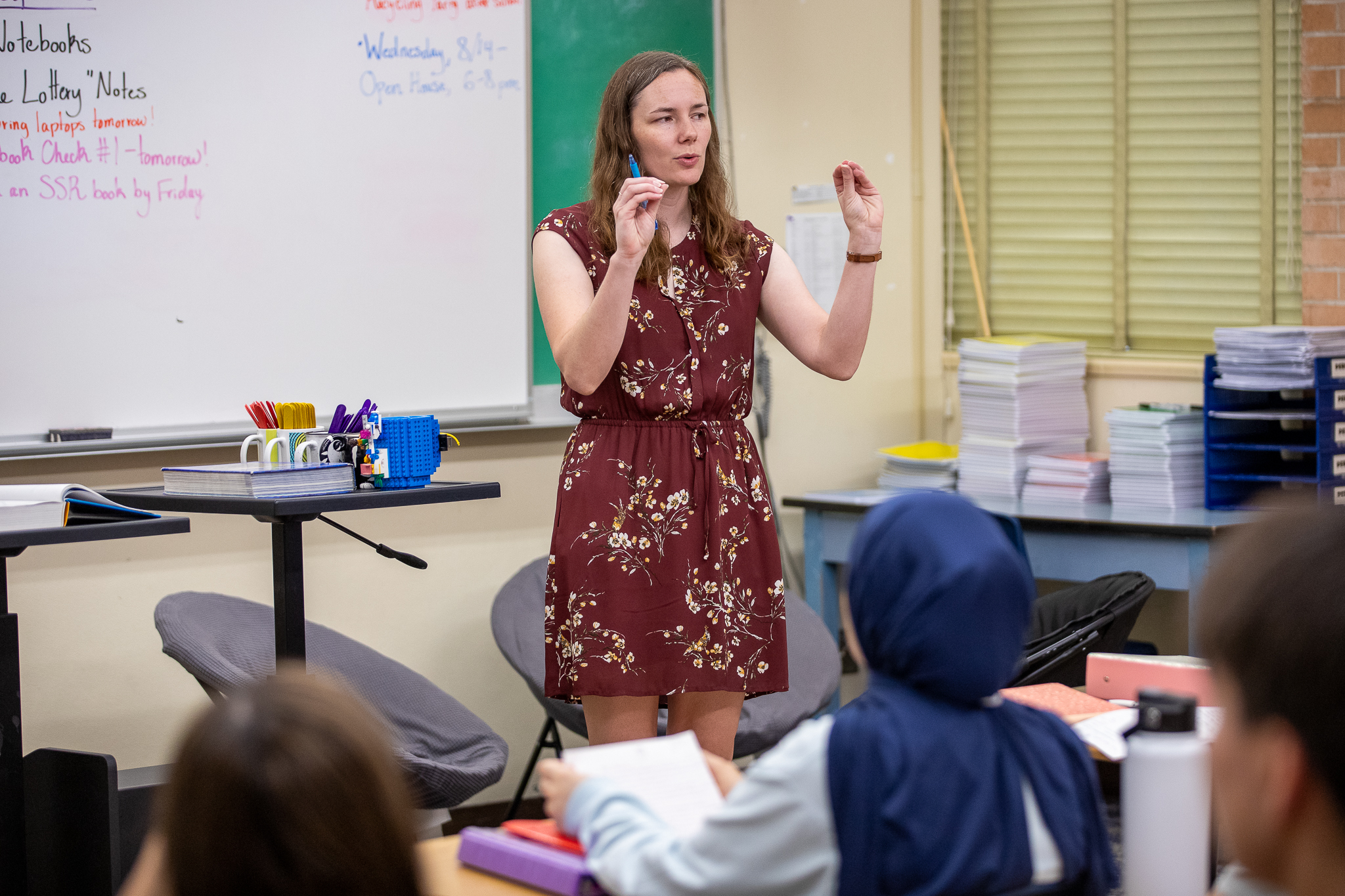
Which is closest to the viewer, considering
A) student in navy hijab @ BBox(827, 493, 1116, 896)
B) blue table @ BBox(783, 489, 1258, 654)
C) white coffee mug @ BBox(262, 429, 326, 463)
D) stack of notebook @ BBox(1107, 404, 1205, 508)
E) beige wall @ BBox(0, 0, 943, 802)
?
student in navy hijab @ BBox(827, 493, 1116, 896)

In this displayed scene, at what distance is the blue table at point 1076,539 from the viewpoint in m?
3.08

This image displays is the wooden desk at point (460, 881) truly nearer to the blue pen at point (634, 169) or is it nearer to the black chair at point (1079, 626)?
the blue pen at point (634, 169)

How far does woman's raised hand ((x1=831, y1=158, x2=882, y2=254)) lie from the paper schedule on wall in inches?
68.4

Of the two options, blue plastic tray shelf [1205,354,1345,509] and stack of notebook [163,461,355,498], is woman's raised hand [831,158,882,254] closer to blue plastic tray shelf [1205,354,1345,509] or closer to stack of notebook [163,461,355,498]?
stack of notebook [163,461,355,498]

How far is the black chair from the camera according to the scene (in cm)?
268

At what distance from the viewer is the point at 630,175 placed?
2047 millimetres

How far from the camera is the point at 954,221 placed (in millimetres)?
4000

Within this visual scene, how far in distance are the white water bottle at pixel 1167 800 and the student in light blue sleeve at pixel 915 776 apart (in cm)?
14

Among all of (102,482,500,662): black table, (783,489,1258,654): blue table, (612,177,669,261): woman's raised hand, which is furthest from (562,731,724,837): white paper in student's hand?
(783,489,1258,654): blue table

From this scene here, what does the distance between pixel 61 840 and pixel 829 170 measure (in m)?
2.59

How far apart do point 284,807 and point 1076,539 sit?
2.76 meters

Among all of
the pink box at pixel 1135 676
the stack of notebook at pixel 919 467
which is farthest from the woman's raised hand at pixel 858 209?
the stack of notebook at pixel 919 467

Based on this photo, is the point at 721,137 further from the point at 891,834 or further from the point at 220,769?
the point at 220,769

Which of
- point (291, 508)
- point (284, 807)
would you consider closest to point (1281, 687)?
point (284, 807)
